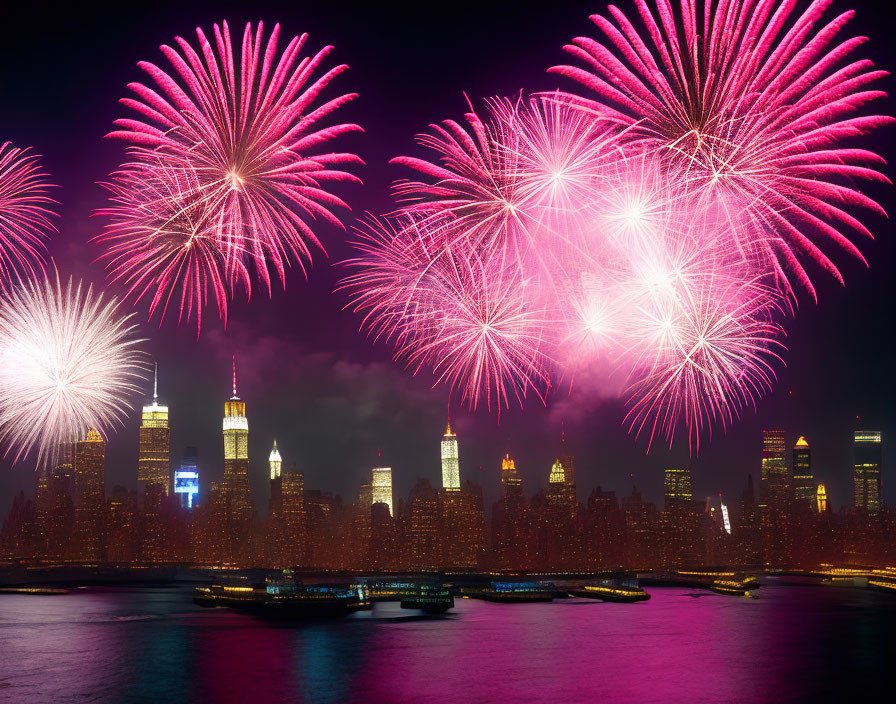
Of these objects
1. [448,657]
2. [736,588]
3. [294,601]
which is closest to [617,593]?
[736,588]

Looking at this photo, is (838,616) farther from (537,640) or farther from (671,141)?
(671,141)

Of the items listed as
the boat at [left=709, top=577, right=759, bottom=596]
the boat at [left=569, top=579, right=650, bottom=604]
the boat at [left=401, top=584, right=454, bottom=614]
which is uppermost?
the boat at [left=401, top=584, right=454, bottom=614]

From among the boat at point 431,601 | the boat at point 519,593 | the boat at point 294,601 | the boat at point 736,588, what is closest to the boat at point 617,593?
the boat at point 519,593

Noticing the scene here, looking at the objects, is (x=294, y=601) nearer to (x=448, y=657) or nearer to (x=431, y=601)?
(x=431, y=601)

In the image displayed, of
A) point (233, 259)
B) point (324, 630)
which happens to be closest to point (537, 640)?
point (324, 630)

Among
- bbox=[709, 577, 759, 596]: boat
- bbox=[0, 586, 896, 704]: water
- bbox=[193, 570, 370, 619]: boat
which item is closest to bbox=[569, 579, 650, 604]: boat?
bbox=[709, 577, 759, 596]: boat

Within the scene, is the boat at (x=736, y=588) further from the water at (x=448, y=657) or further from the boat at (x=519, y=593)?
the water at (x=448, y=657)

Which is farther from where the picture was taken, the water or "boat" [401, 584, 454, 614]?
"boat" [401, 584, 454, 614]

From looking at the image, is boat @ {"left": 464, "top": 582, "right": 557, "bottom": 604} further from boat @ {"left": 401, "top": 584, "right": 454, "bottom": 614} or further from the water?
the water
